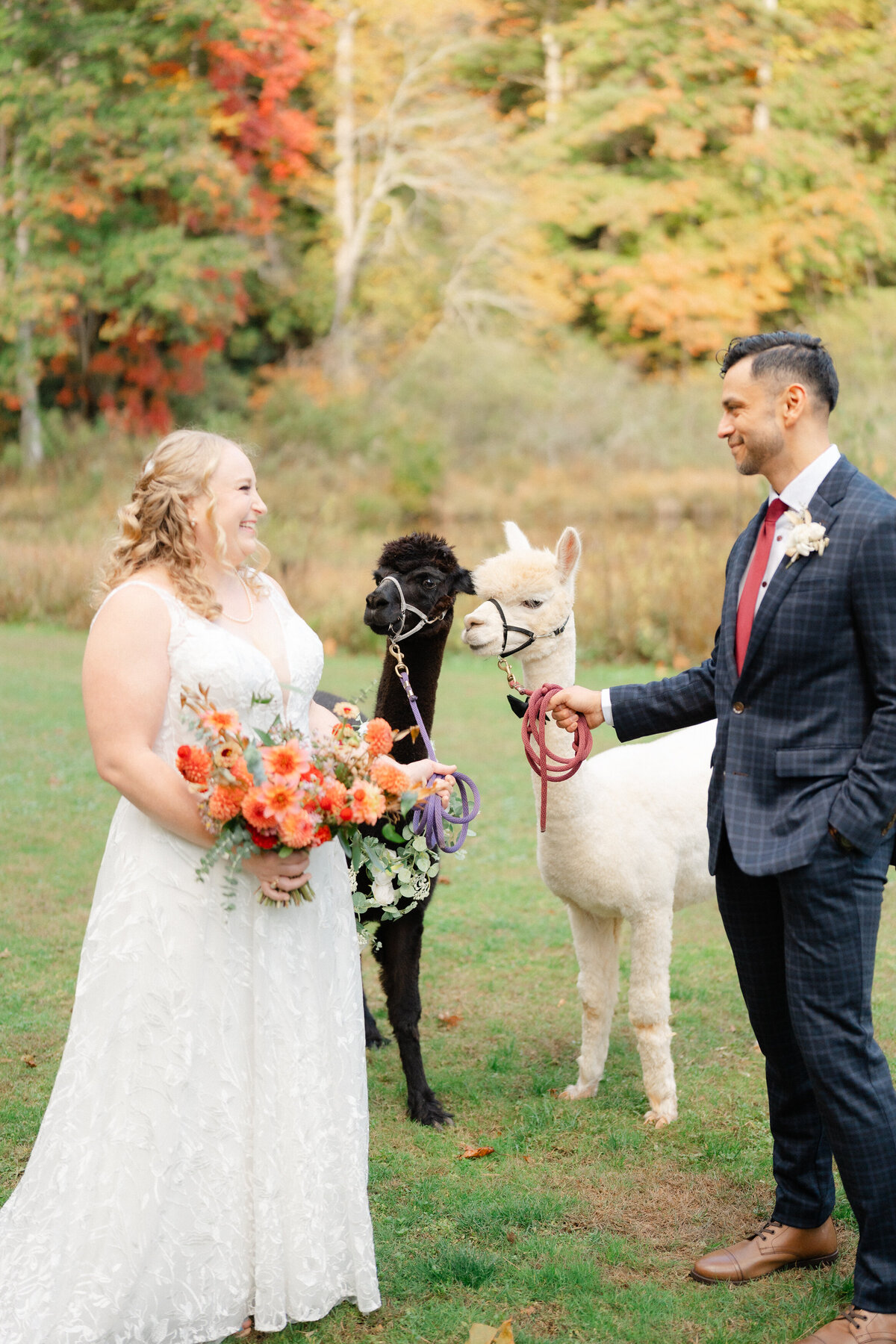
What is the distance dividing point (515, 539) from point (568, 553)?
1.14 ft

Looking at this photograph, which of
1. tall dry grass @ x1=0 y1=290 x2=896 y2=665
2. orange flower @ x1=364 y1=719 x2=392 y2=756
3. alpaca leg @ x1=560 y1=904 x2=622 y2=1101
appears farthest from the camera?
tall dry grass @ x1=0 y1=290 x2=896 y2=665

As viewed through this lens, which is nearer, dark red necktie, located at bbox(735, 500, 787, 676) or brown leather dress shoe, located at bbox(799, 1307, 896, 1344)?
brown leather dress shoe, located at bbox(799, 1307, 896, 1344)

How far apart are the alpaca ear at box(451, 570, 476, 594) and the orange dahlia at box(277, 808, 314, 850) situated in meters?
1.75

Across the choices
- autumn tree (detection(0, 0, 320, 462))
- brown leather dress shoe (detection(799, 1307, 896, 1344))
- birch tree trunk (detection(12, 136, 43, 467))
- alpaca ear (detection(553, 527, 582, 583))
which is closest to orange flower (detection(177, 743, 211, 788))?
alpaca ear (detection(553, 527, 582, 583))

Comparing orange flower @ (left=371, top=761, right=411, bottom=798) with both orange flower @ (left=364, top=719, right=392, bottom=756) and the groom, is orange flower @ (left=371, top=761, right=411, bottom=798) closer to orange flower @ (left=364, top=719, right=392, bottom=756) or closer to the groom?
orange flower @ (left=364, top=719, right=392, bottom=756)

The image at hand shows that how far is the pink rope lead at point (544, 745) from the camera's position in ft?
12.4

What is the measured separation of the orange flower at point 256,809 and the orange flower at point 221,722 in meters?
0.15

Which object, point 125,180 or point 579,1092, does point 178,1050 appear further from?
point 125,180

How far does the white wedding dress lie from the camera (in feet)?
8.86

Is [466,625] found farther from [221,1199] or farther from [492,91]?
[492,91]

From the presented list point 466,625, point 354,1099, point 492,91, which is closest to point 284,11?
point 492,91

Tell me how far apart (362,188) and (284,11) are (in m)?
3.83

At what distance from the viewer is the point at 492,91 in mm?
28141

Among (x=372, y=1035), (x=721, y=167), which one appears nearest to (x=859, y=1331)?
(x=372, y=1035)
